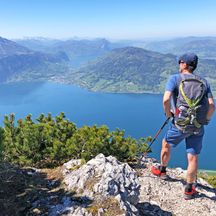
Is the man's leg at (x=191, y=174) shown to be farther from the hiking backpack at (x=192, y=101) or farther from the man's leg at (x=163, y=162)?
the hiking backpack at (x=192, y=101)

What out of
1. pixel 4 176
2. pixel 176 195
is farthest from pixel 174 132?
pixel 4 176

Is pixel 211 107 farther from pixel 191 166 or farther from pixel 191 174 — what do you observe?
pixel 191 174

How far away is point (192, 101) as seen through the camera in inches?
→ 183

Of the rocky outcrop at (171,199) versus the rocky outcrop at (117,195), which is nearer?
the rocky outcrop at (117,195)

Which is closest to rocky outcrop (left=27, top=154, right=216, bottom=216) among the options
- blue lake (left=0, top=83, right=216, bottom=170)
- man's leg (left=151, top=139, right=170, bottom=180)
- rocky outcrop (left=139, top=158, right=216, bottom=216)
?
rocky outcrop (left=139, top=158, right=216, bottom=216)

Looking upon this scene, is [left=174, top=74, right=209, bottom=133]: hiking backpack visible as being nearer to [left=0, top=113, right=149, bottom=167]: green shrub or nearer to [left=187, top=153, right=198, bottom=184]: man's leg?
[left=187, top=153, right=198, bottom=184]: man's leg

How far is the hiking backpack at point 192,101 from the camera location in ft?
15.2

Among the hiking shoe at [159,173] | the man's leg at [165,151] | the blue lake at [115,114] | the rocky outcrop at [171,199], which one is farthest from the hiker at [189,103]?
the blue lake at [115,114]

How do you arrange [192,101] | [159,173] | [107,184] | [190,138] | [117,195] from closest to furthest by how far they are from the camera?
[117,195] → [107,184] → [192,101] → [190,138] → [159,173]

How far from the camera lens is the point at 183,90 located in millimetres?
4684

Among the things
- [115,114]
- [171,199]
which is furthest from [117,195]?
[115,114]

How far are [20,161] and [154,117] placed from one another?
411 ft

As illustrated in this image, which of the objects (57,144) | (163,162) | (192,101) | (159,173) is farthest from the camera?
(57,144)

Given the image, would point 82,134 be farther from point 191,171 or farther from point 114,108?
point 114,108
